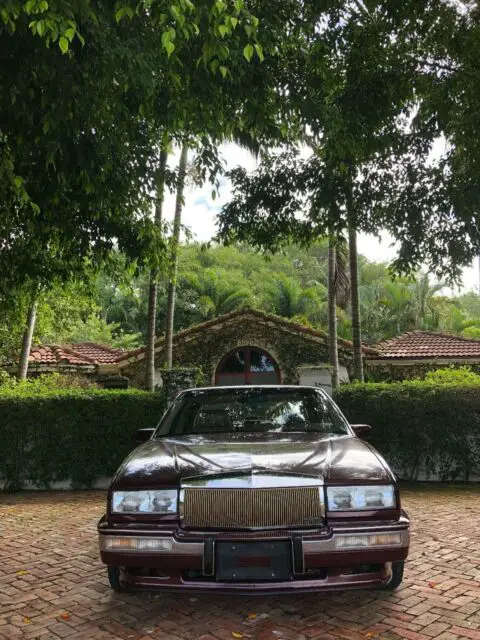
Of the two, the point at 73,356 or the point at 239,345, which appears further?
the point at 73,356

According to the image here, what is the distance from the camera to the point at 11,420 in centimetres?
877

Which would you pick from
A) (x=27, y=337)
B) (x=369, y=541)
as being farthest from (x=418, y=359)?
(x=369, y=541)

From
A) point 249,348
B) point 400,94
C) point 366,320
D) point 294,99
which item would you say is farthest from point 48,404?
point 366,320

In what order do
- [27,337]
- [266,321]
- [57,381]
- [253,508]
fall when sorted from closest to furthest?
[253,508], [27,337], [57,381], [266,321]

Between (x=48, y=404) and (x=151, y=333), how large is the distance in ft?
17.9

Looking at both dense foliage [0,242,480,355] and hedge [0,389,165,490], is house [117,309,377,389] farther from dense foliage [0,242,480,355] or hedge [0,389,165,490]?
hedge [0,389,165,490]

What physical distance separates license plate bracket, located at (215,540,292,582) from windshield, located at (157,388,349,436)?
1.37 meters

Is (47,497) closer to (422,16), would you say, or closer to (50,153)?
(50,153)

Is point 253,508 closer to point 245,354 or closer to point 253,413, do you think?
point 253,413

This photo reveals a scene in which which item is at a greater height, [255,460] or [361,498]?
[255,460]

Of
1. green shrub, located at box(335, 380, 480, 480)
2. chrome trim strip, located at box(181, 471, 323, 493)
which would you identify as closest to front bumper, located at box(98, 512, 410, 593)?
chrome trim strip, located at box(181, 471, 323, 493)

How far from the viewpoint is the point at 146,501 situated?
3.28 meters

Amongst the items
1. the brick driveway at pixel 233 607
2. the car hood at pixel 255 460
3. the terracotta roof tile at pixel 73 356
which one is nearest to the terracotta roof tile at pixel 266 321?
the terracotta roof tile at pixel 73 356

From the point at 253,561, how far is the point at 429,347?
16.5 meters
